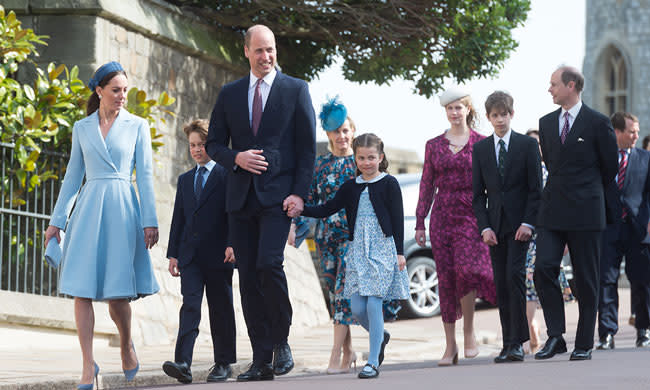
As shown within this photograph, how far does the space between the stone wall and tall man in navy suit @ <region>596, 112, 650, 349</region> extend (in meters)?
3.75

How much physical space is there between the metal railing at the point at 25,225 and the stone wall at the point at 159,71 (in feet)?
1.80

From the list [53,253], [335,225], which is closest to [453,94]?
[335,225]

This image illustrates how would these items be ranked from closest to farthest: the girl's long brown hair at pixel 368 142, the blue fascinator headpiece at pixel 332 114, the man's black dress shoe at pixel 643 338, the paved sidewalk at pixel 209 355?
the paved sidewalk at pixel 209 355 → the girl's long brown hair at pixel 368 142 → the blue fascinator headpiece at pixel 332 114 → the man's black dress shoe at pixel 643 338

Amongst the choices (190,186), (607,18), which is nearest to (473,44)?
(190,186)

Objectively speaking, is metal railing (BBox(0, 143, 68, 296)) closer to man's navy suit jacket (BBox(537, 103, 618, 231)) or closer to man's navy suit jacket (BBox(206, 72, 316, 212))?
man's navy suit jacket (BBox(206, 72, 316, 212))

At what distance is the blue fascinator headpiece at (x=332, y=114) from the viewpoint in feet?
28.4

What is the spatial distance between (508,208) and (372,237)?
1.17 meters

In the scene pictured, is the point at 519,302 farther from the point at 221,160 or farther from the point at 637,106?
the point at 637,106

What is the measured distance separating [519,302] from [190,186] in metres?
2.51

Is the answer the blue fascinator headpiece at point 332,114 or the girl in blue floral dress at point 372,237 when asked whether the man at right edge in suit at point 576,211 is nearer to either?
the girl in blue floral dress at point 372,237

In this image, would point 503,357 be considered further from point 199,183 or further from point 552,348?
point 199,183

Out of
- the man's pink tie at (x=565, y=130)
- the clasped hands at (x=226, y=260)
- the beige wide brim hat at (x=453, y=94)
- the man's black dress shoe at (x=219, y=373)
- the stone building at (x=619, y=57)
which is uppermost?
the stone building at (x=619, y=57)

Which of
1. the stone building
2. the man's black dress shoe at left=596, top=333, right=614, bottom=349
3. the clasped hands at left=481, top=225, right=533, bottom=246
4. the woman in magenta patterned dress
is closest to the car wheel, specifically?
the man's black dress shoe at left=596, top=333, right=614, bottom=349

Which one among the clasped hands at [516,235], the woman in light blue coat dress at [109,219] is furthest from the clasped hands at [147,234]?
the clasped hands at [516,235]
